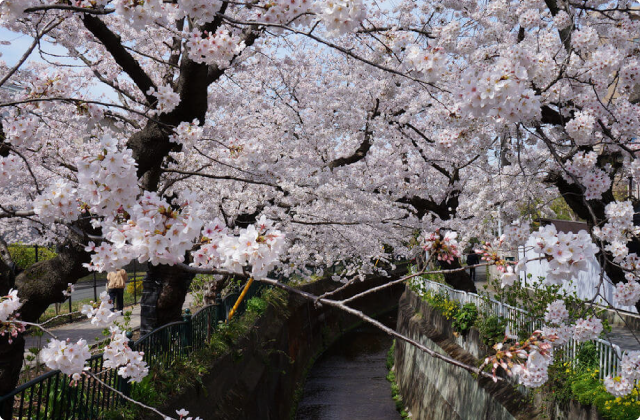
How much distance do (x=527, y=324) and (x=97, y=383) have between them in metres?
6.67

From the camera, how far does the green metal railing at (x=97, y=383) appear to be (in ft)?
17.0

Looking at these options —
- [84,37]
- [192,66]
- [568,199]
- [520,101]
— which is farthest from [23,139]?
[568,199]

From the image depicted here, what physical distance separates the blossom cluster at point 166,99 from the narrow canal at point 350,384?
12017mm

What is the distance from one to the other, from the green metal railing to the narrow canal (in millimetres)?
5432

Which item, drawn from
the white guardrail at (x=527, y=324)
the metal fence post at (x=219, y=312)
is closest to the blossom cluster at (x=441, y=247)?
the white guardrail at (x=527, y=324)

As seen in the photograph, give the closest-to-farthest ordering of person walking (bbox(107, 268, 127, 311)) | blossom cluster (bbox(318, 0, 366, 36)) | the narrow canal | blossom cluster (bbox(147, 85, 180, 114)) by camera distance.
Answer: blossom cluster (bbox(318, 0, 366, 36)) → blossom cluster (bbox(147, 85, 180, 114)) → the narrow canal → person walking (bbox(107, 268, 127, 311))

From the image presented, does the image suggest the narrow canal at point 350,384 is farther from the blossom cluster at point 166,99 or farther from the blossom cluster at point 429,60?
the blossom cluster at point 429,60

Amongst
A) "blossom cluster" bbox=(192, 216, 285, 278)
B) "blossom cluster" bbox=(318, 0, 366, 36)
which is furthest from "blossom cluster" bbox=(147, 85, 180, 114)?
"blossom cluster" bbox=(192, 216, 285, 278)

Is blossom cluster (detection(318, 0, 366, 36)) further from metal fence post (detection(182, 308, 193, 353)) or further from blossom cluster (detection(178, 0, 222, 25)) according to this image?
metal fence post (detection(182, 308, 193, 353))

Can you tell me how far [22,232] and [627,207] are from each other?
1051 inches

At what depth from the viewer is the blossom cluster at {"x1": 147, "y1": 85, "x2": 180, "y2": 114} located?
5.90m

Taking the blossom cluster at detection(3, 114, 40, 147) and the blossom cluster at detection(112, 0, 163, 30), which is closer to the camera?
the blossom cluster at detection(112, 0, 163, 30)

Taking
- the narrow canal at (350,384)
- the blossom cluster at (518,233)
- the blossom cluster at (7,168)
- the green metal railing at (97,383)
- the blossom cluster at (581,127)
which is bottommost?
the narrow canal at (350,384)

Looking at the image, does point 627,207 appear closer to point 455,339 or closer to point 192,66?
point 192,66
